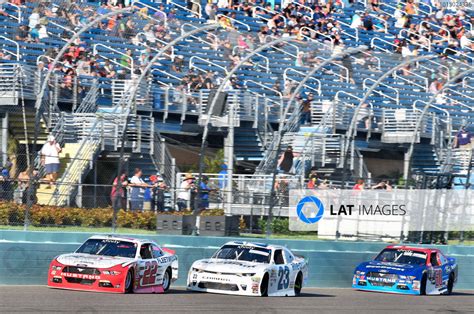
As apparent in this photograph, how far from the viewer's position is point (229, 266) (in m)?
19.2

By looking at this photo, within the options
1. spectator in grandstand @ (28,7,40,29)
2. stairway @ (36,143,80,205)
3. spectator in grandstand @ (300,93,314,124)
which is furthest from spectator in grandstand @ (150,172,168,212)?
spectator in grandstand @ (300,93,314,124)

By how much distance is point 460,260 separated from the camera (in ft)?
88.2

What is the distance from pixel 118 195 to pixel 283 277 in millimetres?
3319

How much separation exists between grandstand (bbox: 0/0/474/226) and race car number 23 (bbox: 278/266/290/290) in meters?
2.62

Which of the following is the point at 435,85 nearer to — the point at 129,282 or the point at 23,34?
the point at 23,34

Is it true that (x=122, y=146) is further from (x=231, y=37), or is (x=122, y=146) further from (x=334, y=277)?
(x=231, y=37)

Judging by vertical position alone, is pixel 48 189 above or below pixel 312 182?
below

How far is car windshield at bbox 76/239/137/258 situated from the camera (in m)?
18.4

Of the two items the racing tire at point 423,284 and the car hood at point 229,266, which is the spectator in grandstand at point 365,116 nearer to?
the racing tire at point 423,284

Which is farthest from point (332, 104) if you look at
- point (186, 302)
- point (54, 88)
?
point (186, 302)

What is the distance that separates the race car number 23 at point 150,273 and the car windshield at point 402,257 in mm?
6315

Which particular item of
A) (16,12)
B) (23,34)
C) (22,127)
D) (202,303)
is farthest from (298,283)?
(16,12)

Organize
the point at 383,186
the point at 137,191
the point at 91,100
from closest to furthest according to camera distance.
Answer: the point at 137,191 → the point at 383,186 → the point at 91,100

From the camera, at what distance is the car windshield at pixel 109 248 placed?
1841cm
